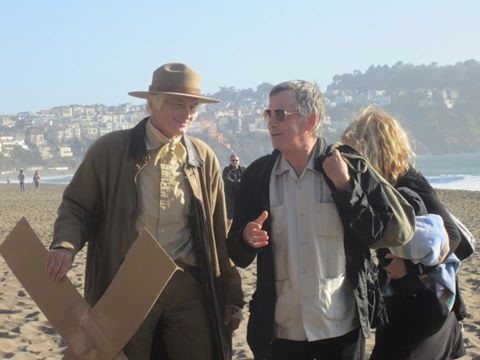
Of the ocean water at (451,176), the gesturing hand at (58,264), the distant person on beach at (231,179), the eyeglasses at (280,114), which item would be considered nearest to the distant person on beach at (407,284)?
the eyeglasses at (280,114)

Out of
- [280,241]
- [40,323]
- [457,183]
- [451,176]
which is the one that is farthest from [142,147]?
[451,176]

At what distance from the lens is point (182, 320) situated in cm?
295

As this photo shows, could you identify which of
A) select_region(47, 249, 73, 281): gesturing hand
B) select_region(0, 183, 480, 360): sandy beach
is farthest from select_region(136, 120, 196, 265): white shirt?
select_region(0, 183, 480, 360): sandy beach

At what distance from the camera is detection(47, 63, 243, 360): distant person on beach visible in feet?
9.50

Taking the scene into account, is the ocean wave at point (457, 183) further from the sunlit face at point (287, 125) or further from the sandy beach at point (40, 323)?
the sunlit face at point (287, 125)

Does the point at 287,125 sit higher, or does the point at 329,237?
the point at 287,125

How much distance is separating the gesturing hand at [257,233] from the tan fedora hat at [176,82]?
2.13ft

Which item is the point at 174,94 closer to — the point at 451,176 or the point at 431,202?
the point at 431,202

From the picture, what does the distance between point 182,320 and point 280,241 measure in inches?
23.1

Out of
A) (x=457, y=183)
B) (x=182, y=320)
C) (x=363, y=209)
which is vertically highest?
(x=363, y=209)

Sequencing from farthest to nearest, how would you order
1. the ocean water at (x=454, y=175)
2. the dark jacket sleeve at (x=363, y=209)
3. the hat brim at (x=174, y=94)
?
the ocean water at (x=454, y=175) < the hat brim at (x=174, y=94) < the dark jacket sleeve at (x=363, y=209)

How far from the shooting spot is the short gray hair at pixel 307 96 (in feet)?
8.64

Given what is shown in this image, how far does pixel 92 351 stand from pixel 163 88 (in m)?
1.09

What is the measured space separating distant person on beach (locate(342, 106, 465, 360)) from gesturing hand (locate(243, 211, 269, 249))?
56 centimetres
